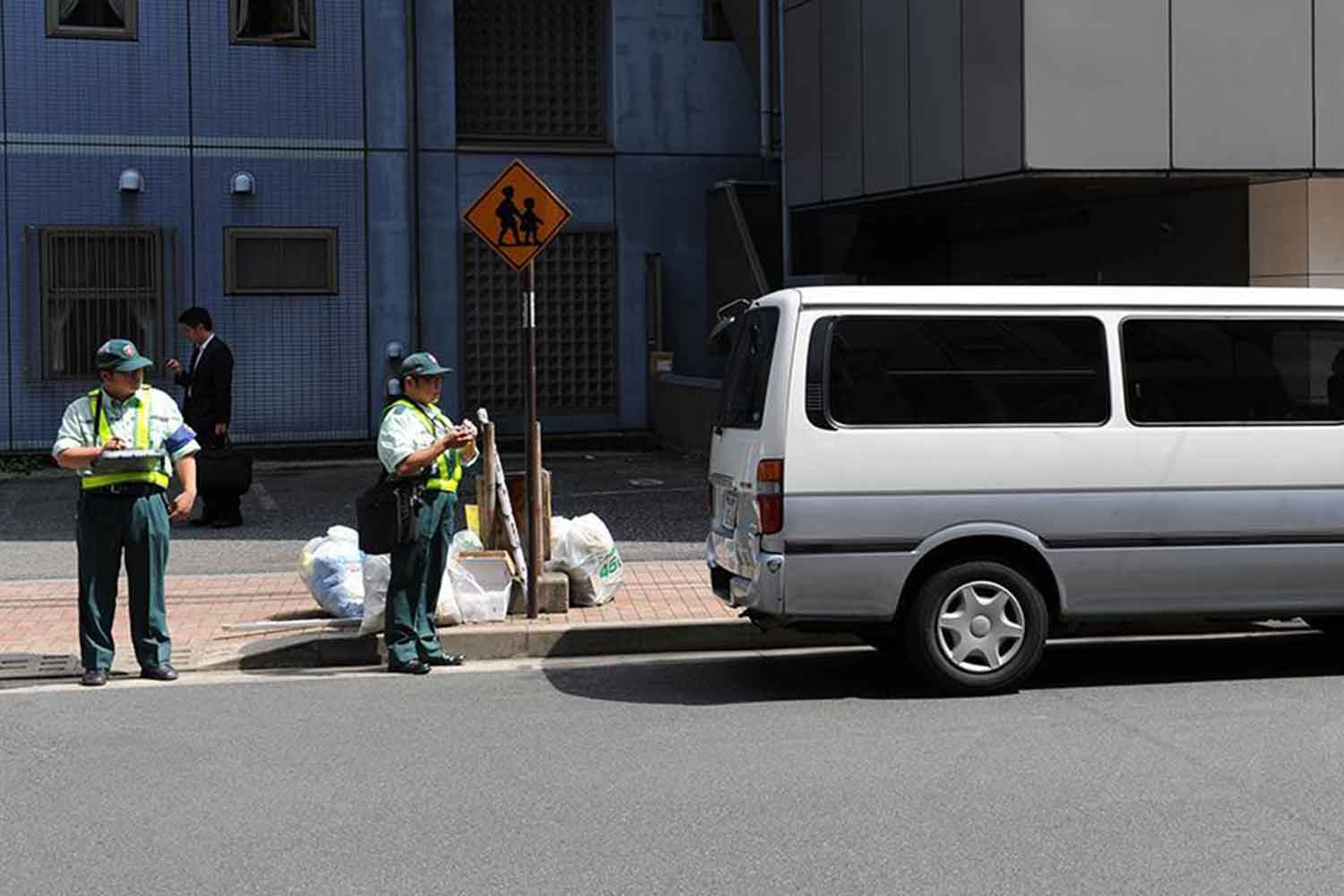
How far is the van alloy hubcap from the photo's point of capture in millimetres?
8500

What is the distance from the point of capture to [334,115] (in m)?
21.6

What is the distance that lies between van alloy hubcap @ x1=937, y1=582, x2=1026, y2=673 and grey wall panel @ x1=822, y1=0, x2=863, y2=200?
1012 cm

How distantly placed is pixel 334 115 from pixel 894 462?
48.3 feet

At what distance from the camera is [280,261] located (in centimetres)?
2145

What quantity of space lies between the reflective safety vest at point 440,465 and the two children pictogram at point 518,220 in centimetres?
145

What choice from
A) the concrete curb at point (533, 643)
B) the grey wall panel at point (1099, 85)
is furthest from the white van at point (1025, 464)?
the grey wall panel at point (1099, 85)

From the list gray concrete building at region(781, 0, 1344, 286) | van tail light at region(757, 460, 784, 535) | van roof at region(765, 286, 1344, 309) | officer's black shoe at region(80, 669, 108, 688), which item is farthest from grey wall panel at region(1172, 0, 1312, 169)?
officer's black shoe at region(80, 669, 108, 688)

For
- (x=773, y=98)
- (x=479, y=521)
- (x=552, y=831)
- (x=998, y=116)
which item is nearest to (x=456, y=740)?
(x=552, y=831)

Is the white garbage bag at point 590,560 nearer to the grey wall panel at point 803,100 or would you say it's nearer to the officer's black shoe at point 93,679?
the officer's black shoe at point 93,679

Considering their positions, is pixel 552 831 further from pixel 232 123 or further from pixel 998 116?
pixel 232 123

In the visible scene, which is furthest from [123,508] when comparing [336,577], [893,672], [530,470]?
[893,672]

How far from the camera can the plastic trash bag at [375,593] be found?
9.71 metres

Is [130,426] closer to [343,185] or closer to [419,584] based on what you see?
[419,584]

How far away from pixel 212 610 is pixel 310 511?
5523mm
